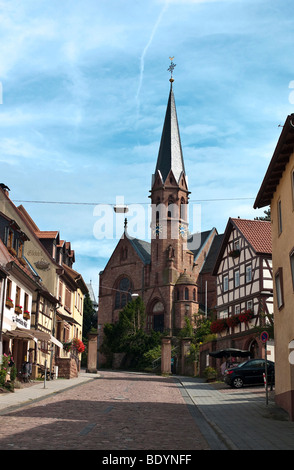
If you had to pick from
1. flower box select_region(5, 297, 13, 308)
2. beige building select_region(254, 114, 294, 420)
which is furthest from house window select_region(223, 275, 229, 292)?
beige building select_region(254, 114, 294, 420)

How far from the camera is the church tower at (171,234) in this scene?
6981cm

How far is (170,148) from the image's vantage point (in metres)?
79.6

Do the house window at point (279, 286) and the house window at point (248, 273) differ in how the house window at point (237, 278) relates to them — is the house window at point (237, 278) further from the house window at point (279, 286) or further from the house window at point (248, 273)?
the house window at point (279, 286)

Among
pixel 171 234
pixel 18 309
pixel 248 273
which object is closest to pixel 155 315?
pixel 171 234

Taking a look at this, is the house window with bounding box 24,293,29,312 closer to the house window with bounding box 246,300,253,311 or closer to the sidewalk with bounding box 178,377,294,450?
the sidewalk with bounding box 178,377,294,450

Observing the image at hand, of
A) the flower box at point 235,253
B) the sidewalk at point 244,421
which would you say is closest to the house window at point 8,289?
the sidewalk at point 244,421

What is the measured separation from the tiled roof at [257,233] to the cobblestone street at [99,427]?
20.4 m

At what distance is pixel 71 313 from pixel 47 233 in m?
7.94

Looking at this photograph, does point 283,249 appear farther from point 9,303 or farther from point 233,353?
point 233,353

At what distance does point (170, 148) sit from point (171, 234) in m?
13.0

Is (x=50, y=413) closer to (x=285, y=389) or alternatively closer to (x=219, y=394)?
(x=285, y=389)

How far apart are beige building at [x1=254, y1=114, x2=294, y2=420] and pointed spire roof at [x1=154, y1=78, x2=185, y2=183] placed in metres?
59.4

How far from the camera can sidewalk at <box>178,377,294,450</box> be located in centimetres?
1015

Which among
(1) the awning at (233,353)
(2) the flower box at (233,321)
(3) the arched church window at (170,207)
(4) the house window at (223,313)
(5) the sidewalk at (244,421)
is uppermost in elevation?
(3) the arched church window at (170,207)
